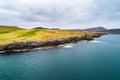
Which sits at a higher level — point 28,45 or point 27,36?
point 27,36

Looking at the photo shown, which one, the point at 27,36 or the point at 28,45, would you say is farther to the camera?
the point at 27,36

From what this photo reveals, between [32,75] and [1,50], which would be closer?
[32,75]

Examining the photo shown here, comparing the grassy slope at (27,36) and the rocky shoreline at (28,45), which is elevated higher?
the grassy slope at (27,36)

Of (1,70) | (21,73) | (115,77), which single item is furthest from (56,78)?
(1,70)

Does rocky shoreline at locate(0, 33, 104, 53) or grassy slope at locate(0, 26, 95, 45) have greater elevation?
grassy slope at locate(0, 26, 95, 45)

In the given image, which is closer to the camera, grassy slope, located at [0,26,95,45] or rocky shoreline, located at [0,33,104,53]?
rocky shoreline, located at [0,33,104,53]

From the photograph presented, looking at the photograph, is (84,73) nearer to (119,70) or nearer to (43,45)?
(119,70)

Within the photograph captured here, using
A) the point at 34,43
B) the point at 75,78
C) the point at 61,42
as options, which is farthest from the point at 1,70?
the point at 61,42

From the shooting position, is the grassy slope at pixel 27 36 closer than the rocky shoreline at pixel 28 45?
No

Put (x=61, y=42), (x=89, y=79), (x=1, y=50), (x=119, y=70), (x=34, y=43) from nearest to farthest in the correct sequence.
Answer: (x=89, y=79), (x=119, y=70), (x=1, y=50), (x=34, y=43), (x=61, y=42)

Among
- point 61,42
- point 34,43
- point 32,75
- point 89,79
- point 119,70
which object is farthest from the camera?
point 61,42

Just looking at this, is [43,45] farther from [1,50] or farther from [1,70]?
[1,70]
